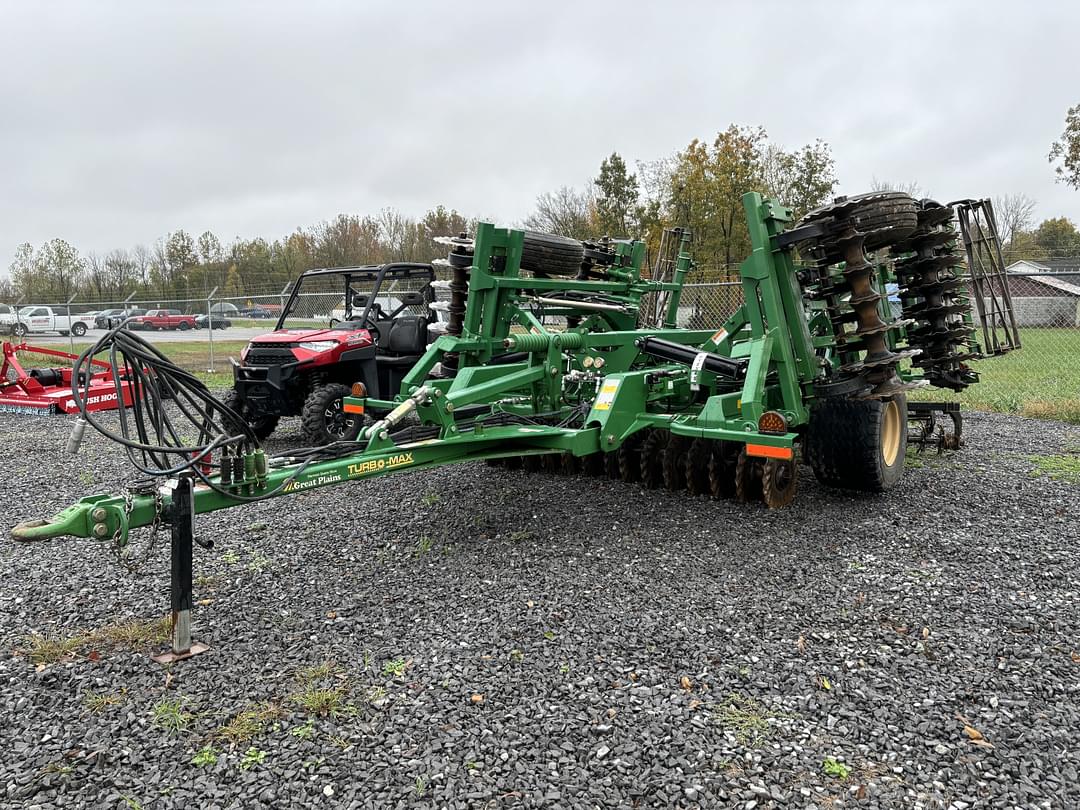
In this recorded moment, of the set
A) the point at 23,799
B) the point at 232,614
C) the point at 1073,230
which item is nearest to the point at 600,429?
the point at 232,614

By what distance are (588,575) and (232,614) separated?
184 centimetres

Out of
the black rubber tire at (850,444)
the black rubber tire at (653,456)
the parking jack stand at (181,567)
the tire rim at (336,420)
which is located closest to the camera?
the parking jack stand at (181,567)

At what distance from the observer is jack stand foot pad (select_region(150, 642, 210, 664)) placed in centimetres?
337

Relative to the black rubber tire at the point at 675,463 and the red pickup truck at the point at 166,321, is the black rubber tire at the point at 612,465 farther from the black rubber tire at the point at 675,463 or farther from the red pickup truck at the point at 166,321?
the red pickup truck at the point at 166,321

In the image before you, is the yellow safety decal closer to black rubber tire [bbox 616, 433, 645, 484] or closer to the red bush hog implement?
black rubber tire [bbox 616, 433, 645, 484]

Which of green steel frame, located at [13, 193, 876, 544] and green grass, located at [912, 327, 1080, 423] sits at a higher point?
green steel frame, located at [13, 193, 876, 544]

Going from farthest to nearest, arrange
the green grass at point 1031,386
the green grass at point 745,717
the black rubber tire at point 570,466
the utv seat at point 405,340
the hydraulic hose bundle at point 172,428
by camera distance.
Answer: the green grass at point 1031,386 < the utv seat at point 405,340 < the black rubber tire at point 570,466 < the hydraulic hose bundle at point 172,428 < the green grass at point 745,717

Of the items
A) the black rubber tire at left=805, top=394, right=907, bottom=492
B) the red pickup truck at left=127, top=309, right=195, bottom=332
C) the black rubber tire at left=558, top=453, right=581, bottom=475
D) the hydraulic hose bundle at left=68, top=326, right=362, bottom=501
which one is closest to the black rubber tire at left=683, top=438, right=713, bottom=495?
the black rubber tire at left=805, top=394, right=907, bottom=492

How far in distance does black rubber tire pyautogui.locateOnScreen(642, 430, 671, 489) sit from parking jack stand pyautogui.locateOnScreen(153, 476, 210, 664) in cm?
361

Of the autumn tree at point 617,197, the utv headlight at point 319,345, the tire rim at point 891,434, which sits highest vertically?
the autumn tree at point 617,197

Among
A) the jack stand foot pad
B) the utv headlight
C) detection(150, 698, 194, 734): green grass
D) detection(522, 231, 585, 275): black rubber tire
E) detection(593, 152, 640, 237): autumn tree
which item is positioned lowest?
detection(150, 698, 194, 734): green grass

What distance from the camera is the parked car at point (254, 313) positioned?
2360 cm

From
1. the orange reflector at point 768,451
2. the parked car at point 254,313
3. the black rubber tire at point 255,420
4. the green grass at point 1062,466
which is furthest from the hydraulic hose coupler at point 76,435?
the parked car at point 254,313

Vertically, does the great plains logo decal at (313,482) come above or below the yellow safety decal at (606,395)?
below
